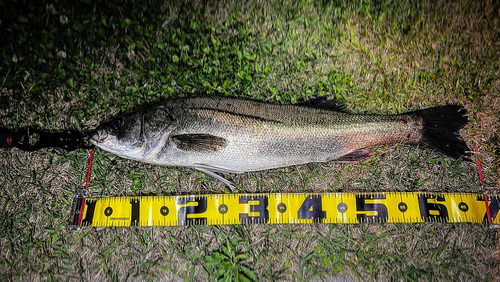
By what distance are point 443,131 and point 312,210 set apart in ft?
6.20

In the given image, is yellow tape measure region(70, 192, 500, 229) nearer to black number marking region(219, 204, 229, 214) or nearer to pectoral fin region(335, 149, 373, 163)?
black number marking region(219, 204, 229, 214)

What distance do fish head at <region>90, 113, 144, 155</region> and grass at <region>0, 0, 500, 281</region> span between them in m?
0.54

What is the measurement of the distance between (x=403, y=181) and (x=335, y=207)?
100 cm

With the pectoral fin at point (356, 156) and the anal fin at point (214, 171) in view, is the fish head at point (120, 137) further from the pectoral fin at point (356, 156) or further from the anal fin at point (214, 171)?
the pectoral fin at point (356, 156)

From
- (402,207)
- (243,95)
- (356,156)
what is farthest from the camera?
(243,95)

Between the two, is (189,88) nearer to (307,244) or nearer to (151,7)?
(151,7)

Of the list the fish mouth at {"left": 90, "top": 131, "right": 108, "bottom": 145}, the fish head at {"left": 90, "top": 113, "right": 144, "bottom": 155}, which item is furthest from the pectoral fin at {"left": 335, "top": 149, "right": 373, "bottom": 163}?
the fish mouth at {"left": 90, "top": 131, "right": 108, "bottom": 145}

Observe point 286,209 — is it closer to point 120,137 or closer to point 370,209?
point 370,209

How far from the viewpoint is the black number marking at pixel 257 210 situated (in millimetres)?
3414

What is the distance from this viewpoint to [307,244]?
3461 mm

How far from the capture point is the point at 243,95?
12.5 ft

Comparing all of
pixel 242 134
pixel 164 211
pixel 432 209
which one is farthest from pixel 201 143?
→ pixel 432 209

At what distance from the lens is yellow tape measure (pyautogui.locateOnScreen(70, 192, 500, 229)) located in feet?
11.2

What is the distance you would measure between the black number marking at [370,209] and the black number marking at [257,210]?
113 cm
